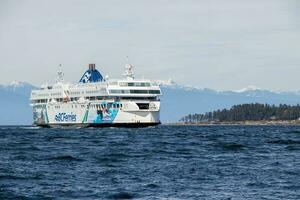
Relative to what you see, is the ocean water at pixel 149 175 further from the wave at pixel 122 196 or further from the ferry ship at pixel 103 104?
the ferry ship at pixel 103 104

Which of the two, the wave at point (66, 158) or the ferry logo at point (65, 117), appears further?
the ferry logo at point (65, 117)

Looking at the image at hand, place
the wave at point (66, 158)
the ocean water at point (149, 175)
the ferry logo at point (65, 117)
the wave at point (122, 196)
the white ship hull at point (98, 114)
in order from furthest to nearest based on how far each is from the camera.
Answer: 1. the ferry logo at point (65, 117)
2. the white ship hull at point (98, 114)
3. the wave at point (66, 158)
4. the ocean water at point (149, 175)
5. the wave at point (122, 196)

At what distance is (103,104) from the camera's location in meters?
142

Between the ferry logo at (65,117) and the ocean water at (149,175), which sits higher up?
the ferry logo at (65,117)

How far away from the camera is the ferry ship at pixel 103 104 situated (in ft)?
447

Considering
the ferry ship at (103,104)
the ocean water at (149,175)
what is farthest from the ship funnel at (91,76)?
the ocean water at (149,175)

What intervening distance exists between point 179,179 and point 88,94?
111 m

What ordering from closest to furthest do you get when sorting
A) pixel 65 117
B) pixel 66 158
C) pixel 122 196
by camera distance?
pixel 122 196
pixel 66 158
pixel 65 117

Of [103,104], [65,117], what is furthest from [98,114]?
[65,117]

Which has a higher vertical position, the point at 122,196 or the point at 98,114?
the point at 98,114

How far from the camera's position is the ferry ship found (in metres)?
136

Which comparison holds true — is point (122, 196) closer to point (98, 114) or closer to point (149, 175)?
point (149, 175)

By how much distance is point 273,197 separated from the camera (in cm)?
3334

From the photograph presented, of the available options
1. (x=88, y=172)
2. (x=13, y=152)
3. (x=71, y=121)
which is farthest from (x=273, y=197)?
(x=71, y=121)
